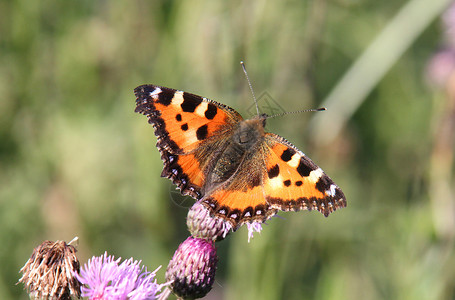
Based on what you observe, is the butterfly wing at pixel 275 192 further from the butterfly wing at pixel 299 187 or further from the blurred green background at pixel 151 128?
the blurred green background at pixel 151 128

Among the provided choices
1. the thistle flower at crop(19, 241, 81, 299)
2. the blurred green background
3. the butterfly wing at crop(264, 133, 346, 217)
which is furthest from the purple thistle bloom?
the blurred green background

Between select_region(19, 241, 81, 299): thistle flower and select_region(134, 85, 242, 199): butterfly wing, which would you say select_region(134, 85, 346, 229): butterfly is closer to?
select_region(134, 85, 242, 199): butterfly wing

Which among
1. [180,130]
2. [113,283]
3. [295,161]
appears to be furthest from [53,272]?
[295,161]

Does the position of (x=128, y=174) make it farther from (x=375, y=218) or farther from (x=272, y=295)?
(x=375, y=218)

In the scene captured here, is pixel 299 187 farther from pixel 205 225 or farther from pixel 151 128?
pixel 151 128

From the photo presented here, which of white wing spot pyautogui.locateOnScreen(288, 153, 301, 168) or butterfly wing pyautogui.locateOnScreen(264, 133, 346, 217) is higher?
white wing spot pyautogui.locateOnScreen(288, 153, 301, 168)

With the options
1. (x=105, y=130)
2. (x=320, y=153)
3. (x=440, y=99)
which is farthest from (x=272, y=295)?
(x=440, y=99)

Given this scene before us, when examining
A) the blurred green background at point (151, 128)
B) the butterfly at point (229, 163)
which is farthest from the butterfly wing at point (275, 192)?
the blurred green background at point (151, 128)
